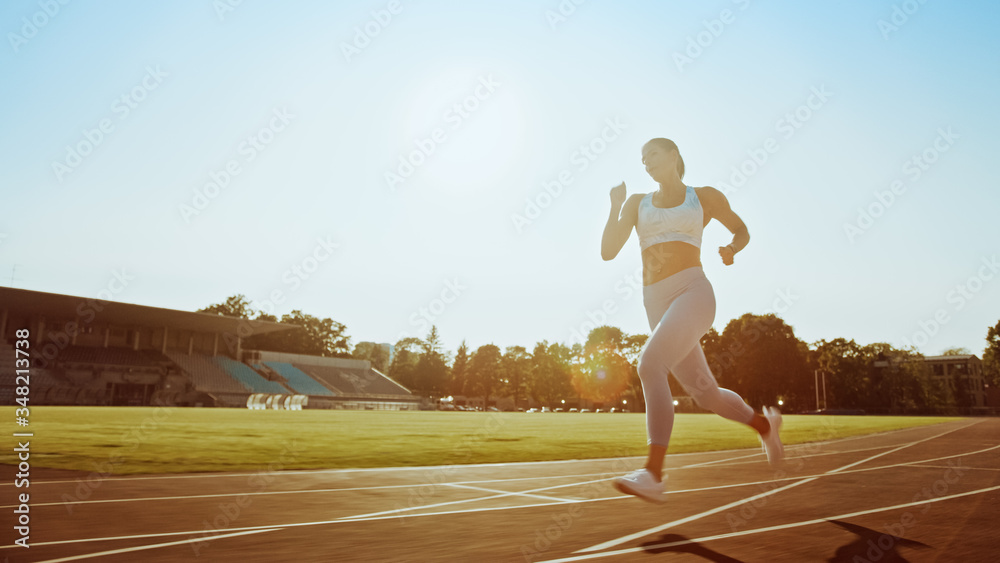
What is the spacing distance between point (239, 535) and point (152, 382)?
204 ft

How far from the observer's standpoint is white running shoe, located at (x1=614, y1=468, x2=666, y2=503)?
359cm

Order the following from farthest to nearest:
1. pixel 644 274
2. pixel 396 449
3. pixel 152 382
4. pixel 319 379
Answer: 1. pixel 319 379
2. pixel 152 382
3. pixel 396 449
4. pixel 644 274

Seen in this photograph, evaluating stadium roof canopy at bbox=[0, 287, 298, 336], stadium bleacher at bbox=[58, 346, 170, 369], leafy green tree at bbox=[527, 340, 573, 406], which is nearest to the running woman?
stadium roof canopy at bbox=[0, 287, 298, 336]

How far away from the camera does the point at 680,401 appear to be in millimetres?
82750

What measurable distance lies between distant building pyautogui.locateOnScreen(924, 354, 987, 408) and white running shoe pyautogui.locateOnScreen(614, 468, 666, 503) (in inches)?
5412

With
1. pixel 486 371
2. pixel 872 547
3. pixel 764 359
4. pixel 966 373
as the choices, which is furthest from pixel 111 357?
pixel 966 373

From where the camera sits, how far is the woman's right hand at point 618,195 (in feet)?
13.2

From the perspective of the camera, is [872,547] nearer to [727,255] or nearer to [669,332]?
[669,332]

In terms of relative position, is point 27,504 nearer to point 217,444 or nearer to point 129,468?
point 129,468

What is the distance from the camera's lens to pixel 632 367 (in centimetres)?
7288

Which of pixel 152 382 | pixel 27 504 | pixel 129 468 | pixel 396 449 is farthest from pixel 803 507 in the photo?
pixel 152 382

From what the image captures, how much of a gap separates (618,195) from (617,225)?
7.3 inches

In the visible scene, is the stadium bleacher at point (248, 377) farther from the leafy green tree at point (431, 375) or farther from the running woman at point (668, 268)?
the running woman at point (668, 268)

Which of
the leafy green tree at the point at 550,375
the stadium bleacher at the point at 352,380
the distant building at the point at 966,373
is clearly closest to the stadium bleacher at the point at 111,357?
the stadium bleacher at the point at 352,380
